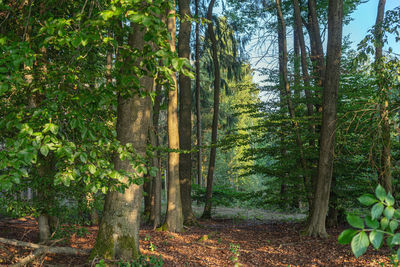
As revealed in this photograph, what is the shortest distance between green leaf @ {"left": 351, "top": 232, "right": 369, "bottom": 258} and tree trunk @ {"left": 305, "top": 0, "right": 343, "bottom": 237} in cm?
688

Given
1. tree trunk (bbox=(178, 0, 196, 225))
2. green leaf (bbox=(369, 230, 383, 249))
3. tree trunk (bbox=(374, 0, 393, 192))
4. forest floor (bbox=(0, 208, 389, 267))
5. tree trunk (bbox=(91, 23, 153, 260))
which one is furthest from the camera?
tree trunk (bbox=(178, 0, 196, 225))

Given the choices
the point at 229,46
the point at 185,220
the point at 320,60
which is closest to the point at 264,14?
the point at 229,46

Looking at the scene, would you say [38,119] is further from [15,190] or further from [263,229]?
[263,229]

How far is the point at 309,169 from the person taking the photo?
917 centimetres

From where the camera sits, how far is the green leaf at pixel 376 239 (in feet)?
2.86

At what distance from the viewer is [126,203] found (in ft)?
13.4

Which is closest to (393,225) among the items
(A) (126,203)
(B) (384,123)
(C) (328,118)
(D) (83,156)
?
(D) (83,156)

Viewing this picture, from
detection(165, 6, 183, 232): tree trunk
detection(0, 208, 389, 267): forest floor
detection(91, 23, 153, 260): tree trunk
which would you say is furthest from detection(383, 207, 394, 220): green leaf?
detection(165, 6, 183, 232): tree trunk

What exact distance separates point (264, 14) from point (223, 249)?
995 cm

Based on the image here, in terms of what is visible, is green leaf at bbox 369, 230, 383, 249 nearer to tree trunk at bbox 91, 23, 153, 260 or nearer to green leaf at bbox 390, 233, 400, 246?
green leaf at bbox 390, 233, 400, 246

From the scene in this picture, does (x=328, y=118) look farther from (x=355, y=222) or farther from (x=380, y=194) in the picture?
(x=355, y=222)

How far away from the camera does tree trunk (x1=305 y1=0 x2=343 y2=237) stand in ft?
24.1

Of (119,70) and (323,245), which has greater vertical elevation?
(119,70)

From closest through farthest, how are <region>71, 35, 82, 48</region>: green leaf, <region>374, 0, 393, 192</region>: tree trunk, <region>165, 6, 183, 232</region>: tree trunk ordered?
<region>71, 35, 82, 48</region>: green leaf, <region>374, 0, 393, 192</region>: tree trunk, <region>165, 6, 183, 232</region>: tree trunk
